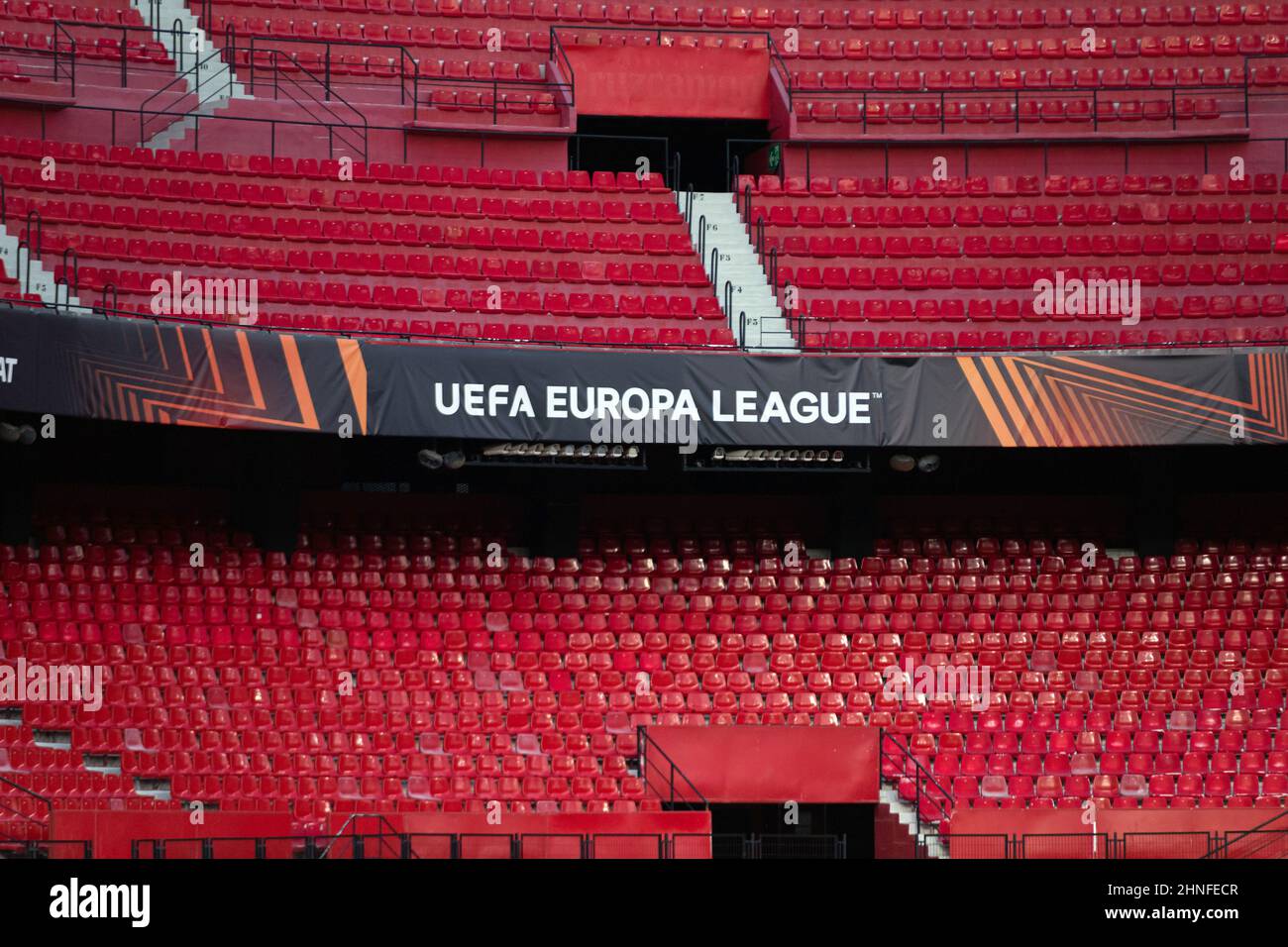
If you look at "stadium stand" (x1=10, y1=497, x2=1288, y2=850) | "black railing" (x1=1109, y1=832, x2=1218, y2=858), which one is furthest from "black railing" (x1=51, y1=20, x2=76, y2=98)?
"black railing" (x1=1109, y1=832, x2=1218, y2=858)

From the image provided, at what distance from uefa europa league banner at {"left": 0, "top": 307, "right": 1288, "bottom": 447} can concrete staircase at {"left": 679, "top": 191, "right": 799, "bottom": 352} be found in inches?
56.1

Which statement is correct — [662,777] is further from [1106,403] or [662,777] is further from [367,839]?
[1106,403]

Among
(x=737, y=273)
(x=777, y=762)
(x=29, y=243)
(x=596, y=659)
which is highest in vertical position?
A: (x=737, y=273)

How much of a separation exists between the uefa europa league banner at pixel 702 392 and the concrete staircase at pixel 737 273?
→ 1.43 meters

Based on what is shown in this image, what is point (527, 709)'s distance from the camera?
2002 cm

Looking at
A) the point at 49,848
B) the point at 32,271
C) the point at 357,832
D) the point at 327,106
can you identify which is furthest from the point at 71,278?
the point at 357,832

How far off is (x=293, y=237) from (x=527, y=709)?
709 centimetres

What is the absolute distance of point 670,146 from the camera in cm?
2977

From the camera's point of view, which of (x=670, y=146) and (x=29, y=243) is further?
(x=670, y=146)

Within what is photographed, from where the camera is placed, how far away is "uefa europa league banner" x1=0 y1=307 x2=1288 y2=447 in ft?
65.6

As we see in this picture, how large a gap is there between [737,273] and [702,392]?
3938 mm

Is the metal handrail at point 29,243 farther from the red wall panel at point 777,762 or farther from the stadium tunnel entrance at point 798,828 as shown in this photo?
the stadium tunnel entrance at point 798,828
